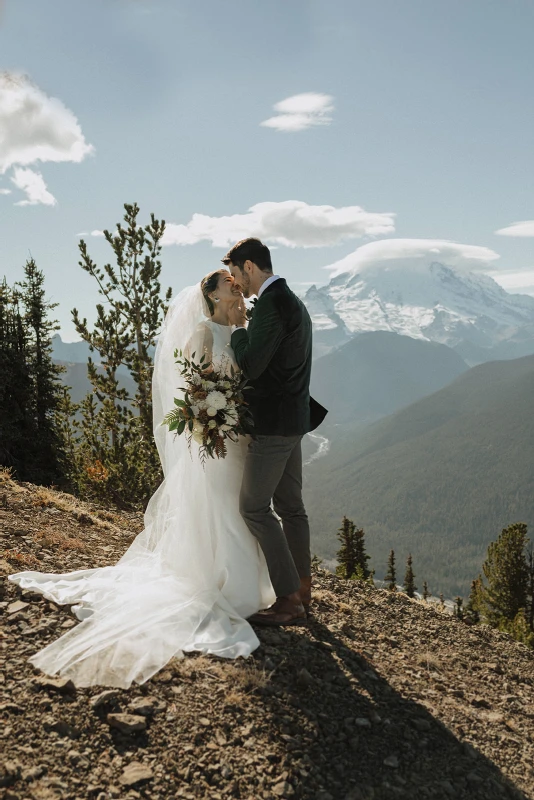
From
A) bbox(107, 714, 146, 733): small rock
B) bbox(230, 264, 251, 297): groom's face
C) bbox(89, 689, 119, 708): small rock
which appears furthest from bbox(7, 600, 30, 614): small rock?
bbox(230, 264, 251, 297): groom's face

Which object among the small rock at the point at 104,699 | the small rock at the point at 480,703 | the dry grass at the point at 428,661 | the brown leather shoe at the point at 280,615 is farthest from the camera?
the dry grass at the point at 428,661

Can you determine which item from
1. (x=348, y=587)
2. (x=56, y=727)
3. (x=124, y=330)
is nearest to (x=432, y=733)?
(x=56, y=727)

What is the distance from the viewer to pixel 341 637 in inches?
244

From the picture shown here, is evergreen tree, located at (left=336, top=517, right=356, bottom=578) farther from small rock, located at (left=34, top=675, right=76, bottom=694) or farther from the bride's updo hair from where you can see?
small rock, located at (left=34, top=675, right=76, bottom=694)

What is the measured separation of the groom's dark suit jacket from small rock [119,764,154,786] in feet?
8.40

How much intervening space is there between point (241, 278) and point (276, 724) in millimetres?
3403

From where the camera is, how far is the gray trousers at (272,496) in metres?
5.27

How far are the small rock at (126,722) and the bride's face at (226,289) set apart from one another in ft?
11.2

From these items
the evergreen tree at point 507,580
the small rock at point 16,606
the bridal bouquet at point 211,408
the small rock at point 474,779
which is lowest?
the evergreen tree at point 507,580

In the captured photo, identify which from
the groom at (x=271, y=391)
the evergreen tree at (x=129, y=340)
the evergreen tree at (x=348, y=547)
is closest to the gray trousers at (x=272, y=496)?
the groom at (x=271, y=391)

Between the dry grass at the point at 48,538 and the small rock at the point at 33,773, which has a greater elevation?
the dry grass at the point at 48,538

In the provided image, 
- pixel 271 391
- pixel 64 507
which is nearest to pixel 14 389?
pixel 64 507

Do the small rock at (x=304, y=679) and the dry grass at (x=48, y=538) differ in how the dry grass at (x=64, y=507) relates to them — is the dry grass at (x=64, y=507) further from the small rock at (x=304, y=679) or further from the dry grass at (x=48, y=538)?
the small rock at (x=304, y=679)

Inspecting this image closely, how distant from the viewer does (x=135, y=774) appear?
353cm
